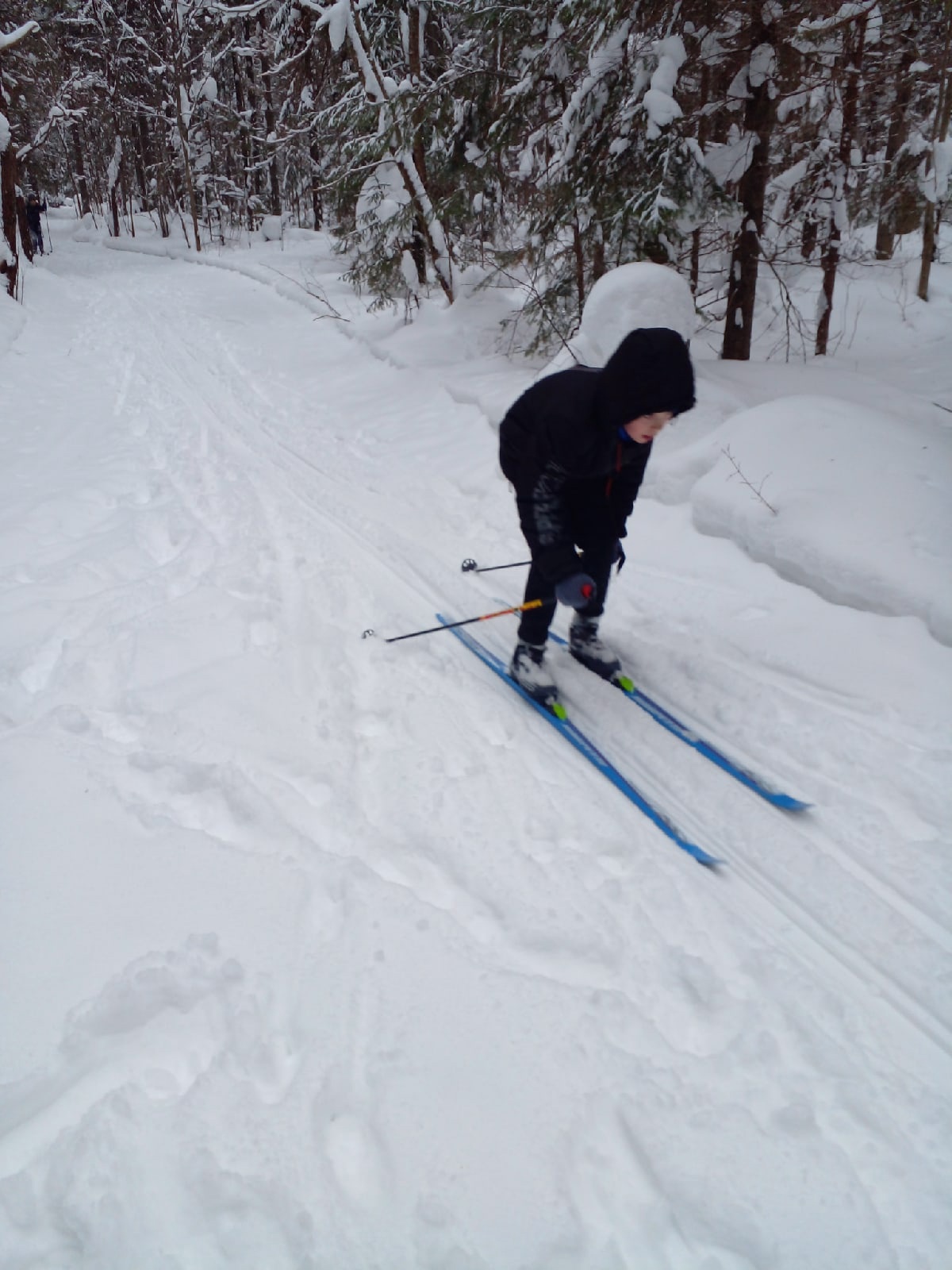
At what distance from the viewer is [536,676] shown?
3.81 metres

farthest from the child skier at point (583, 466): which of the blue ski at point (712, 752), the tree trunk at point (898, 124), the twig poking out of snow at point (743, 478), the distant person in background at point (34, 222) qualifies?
the distant person in background at point (34, 222)

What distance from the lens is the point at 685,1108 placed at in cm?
195

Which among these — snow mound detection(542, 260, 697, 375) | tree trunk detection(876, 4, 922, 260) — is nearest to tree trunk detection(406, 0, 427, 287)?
snow mound detection(542, 260, 697, 375)

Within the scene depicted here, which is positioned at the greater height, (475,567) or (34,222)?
(34,222)

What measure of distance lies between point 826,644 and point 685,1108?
2.85m

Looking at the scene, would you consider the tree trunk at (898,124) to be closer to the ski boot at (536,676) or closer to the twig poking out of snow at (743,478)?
the twig poking out of snow at (743,478)

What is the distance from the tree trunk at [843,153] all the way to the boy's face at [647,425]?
17.3 feet

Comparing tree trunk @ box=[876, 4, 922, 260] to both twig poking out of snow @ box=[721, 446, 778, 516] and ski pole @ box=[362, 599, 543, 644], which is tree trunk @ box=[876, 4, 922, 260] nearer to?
twig poking out of snow @ box=[721, 446, 778, 516]

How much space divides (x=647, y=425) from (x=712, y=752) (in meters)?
1.55

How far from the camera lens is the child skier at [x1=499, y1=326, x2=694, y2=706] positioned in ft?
9.48

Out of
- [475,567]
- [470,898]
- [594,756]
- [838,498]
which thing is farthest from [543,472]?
[838,498]

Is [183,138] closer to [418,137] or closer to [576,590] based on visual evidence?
[418,137]

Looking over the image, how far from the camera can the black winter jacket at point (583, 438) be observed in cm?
287

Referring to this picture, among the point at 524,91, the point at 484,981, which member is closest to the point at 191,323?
the point at 524,91
